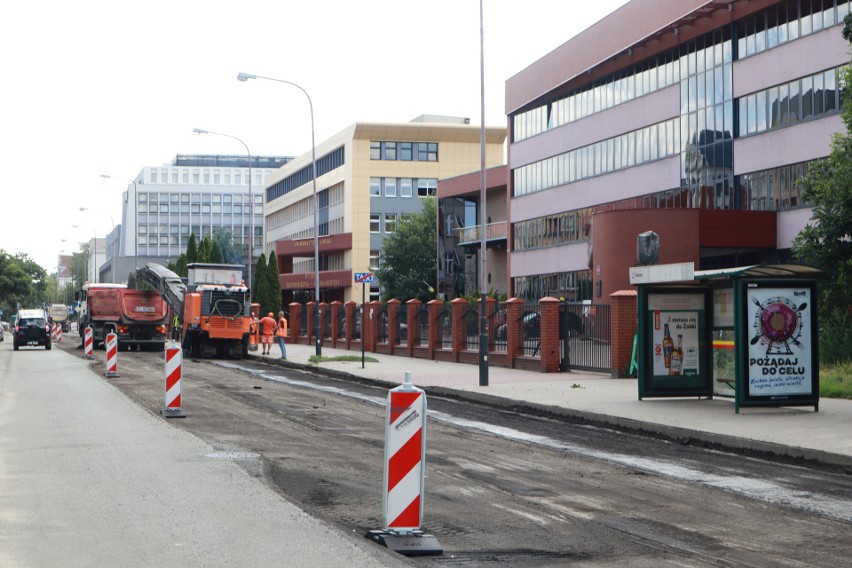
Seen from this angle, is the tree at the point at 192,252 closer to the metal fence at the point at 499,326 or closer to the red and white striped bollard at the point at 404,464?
the metal fence at the point at 499,326

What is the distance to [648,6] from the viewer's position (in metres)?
50.0

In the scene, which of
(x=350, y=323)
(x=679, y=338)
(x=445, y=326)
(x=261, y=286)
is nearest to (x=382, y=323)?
(x=350, y=323)

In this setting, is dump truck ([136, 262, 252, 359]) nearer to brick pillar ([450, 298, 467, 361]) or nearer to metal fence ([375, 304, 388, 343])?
metal fence ([375, 304, 388, 343])

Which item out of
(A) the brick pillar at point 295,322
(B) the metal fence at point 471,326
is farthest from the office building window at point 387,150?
(B) the metal fence at point 471,326

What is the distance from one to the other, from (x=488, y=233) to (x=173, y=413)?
5417 centimetres

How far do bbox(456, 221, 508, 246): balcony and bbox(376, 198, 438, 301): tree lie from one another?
8528 millimetres

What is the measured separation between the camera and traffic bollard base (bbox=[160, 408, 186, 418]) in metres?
16.8

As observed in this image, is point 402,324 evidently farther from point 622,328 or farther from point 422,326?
point 622,328

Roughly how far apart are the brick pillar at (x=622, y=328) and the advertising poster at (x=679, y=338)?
5.83m

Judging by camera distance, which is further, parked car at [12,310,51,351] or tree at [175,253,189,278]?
tree at [175,253,189,278]

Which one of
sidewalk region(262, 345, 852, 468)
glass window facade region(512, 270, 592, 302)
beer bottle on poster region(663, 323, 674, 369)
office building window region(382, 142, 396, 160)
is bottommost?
sidewalk region(262, 345, 852, 468)

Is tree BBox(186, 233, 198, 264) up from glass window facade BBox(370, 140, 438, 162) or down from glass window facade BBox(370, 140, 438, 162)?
down

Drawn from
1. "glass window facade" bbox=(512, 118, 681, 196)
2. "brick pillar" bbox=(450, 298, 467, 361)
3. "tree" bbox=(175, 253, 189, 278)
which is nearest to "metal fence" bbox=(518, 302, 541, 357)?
"brick pillar" bbox=(450, 298, 467, 361)

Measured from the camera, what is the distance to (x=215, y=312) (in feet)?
137
